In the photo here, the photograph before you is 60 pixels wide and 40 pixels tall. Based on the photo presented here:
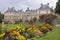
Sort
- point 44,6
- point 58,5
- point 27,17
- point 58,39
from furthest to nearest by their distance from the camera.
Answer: point 27,17
point 44,6
point 58,5
point 58,39

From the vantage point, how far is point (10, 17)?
9362 cm

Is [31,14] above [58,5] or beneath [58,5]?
beneath

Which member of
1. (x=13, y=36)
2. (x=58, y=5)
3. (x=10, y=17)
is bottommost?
(x=10, y=17)

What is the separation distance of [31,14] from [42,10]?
5672 millimetres

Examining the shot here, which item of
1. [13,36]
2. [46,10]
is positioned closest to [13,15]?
[46,10]

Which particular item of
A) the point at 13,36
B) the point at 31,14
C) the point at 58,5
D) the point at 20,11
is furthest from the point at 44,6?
the point at 13,36

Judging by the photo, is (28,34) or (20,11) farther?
(20,11)

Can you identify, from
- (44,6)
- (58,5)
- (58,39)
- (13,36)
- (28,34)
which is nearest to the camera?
(13,36)

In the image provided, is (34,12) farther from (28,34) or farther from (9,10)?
(28,34)

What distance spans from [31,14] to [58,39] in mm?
75087

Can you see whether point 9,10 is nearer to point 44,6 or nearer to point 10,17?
point 10,17

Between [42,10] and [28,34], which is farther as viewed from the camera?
[42,10]

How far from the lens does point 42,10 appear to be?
86.9 m

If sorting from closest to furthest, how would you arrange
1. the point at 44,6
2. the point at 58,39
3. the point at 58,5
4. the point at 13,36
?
the point at 13,36 → the point at 58,39 → the point at 58,5 → the point at 44,6
